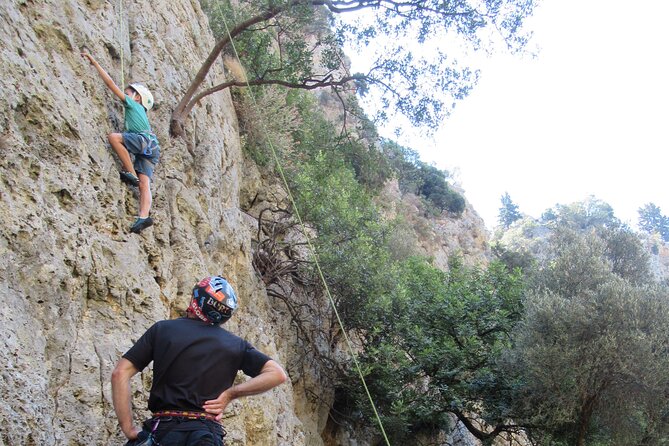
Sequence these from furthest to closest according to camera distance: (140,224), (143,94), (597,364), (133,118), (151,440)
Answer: (597,364) < (143,94) < (133,118) < (140,224) < (151,440)

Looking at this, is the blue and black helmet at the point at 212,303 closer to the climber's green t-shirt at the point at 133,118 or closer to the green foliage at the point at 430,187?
the climber's green t-shirt at the point at 133,118

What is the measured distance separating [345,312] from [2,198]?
32.4 ft

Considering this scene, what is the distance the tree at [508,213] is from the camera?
8738cm

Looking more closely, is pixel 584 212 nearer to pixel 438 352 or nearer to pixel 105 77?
pixel 438 352

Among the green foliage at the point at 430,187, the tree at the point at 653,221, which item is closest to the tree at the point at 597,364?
the green foliage at the point at 430,187

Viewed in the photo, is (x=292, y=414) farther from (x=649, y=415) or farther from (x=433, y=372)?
(x=649, y=415)

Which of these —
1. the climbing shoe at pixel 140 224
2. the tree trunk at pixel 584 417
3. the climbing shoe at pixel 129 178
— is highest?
the climbing shoe at pixel 129 178

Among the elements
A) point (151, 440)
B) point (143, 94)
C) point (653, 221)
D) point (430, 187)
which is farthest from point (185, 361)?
point (653, 221)

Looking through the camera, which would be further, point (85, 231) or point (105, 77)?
point (105, 77)

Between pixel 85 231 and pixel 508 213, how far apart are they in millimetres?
88026

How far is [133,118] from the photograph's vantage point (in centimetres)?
655

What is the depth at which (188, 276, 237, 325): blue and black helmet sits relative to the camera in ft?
11.9

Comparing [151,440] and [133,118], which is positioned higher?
[133,118]

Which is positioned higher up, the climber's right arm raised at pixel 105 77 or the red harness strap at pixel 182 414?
the climber's right arm raised at pixel 105 77
